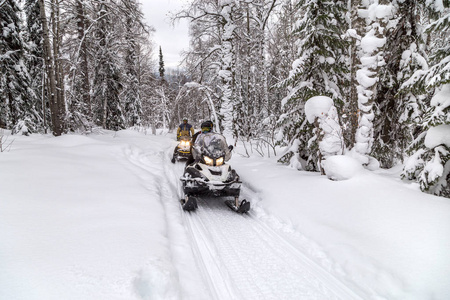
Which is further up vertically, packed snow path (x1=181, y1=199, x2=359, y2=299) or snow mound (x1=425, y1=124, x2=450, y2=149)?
snow mound (x1=425, y1=124, x2=450, y2=149)

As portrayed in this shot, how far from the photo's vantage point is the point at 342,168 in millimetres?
5883

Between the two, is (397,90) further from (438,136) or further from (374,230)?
(374,230)

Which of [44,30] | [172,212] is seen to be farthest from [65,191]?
[44,30]

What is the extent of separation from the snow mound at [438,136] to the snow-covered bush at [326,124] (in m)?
2.21

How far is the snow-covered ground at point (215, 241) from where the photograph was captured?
2908 millimetres

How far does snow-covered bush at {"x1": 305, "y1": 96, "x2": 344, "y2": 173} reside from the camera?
21.9ft

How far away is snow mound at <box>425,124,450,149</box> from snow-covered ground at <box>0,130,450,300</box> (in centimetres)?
100

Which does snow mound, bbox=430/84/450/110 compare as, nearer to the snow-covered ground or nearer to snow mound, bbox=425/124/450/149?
snow mound, bbox=425/124/450/149

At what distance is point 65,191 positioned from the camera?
4965mm

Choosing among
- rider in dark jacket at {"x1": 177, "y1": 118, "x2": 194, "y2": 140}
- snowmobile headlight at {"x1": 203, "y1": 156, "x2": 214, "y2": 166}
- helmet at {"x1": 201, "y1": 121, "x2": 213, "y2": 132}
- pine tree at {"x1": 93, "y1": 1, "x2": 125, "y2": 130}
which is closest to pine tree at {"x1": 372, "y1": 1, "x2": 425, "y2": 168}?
helmet at {"x1": 201, "y1": 121, "x2": 213, "y2": 132}

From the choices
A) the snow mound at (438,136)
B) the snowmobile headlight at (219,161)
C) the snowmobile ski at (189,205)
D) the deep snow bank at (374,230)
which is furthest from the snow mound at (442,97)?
the snowmobile ski at (189,205)

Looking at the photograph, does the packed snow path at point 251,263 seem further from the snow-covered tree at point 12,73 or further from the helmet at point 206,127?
the snow-covered tree at point 12,73

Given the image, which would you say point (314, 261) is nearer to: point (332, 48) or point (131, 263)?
point (131, 263)

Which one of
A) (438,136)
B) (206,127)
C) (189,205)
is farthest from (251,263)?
(206,127)
